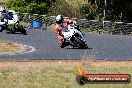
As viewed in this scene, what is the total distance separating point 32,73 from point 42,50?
9948 mm

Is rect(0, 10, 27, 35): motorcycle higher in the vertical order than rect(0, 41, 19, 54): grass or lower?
lower

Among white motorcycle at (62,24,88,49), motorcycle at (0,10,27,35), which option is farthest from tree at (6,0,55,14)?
white motorcycle at (62,24,88,49)

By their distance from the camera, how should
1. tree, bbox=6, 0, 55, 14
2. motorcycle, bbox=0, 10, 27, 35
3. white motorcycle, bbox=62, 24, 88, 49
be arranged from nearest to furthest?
white motorcycle, bbox=62, 24, 88, 49 → motorcycle, bbox=0, 10, 27, 35 → tree, bbox=6, 0, 55, 14

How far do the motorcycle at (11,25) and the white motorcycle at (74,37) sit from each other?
10.7m

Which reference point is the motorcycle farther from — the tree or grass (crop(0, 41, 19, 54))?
the tree

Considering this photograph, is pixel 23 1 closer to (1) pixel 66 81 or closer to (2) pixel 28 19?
(2) pixel 28 19

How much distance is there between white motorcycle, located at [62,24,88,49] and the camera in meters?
26.0

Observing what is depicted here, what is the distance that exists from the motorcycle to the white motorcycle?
10.7 metres

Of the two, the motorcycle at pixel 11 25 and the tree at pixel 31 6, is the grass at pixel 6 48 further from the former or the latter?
the tree at pixel 31 6

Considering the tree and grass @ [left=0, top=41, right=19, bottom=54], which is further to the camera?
the tree

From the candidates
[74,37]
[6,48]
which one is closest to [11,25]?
[74,37]

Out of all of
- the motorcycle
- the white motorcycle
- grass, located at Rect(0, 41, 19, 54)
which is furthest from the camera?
the motorcycle

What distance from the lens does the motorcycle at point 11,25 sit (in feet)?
120

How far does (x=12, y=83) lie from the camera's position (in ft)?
40.4
